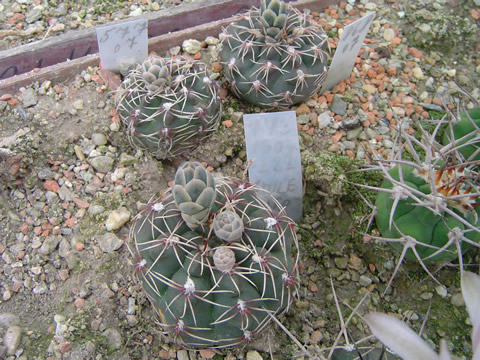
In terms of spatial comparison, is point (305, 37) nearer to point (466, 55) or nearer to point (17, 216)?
point (466, 55)

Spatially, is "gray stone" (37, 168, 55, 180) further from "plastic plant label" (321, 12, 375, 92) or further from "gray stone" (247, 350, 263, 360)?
"plastic plant label" (321, 12, 375, 92)

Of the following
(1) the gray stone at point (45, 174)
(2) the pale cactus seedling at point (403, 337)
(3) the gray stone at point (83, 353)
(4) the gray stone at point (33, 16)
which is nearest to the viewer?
(2) the pale cactus seedling at point (403, 337)

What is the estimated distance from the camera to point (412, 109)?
7.25 feet

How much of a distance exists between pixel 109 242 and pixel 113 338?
1.26ft

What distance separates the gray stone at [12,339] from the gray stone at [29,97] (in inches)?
42.7

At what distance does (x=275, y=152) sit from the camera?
1731 mm

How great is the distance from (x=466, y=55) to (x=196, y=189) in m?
2.06

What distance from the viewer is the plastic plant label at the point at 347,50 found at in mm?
1953

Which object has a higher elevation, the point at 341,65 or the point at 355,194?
the point at 341,65

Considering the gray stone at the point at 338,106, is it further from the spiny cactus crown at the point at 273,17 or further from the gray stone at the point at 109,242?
the gray stone at the point at 109,242

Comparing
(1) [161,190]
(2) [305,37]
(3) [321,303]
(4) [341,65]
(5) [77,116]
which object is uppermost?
(2) [305,37]

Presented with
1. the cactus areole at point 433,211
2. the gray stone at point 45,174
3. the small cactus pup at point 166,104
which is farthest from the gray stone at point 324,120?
the gray stone at point 45,174

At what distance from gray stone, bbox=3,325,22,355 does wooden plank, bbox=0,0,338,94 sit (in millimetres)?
1194

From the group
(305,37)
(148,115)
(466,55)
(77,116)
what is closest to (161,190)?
(148,115)
